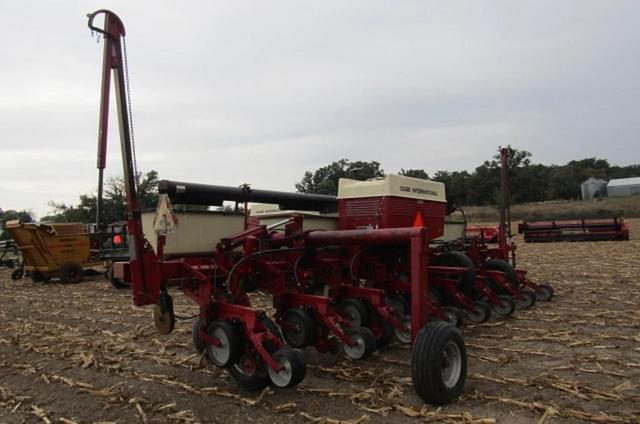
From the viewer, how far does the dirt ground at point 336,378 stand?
3.66 metres

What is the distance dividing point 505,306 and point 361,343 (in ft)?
9.62

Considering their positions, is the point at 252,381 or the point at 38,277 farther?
the point at 38,277

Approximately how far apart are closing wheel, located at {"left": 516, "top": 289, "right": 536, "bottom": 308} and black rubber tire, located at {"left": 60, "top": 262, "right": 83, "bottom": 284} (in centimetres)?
1096

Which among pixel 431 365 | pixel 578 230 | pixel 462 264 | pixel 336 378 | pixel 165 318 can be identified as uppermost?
pixel 578 230

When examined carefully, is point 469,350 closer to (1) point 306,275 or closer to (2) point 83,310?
(1) point 306,275

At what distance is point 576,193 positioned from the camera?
230 feet

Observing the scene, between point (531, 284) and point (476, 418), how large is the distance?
5.16 m

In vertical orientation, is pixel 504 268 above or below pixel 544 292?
above

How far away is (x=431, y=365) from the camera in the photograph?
3.60 metres

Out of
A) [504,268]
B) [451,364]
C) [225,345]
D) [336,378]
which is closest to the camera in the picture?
[451,364]

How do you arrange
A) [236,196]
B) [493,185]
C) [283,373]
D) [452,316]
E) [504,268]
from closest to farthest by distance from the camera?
[283,373], [236,196], [452,316], [504,268], [493,185]

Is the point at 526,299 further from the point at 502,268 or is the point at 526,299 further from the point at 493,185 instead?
the point at 493,185

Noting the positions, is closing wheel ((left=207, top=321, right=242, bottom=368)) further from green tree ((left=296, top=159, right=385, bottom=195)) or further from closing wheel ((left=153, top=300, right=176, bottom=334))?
green tree ((left=296, top=159, right=385, bottom=195))

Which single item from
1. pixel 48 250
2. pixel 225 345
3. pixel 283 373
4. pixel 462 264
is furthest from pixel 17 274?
pixel 283 373
